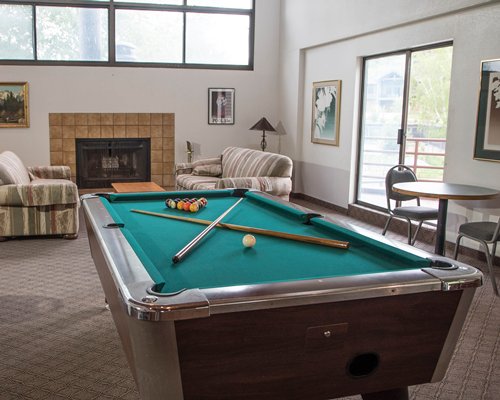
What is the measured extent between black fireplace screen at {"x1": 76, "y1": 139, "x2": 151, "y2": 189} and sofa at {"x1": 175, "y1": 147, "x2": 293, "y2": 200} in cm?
140

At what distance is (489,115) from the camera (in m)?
5.05

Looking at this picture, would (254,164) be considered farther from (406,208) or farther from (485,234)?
(485,234)

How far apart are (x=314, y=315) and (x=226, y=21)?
26.3 ft

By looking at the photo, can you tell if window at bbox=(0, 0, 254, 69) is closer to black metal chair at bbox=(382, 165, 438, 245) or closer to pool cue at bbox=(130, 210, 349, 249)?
black metal chair at bbox=(382, 165, 438, 245)

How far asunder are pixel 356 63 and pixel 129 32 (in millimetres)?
3598

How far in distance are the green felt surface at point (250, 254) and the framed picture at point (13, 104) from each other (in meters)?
5.85

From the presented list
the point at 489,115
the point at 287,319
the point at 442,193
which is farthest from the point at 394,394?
the point at 489,115

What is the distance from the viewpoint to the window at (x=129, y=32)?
837cm

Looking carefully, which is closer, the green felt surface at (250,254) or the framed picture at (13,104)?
the green felt surface at (250,254)

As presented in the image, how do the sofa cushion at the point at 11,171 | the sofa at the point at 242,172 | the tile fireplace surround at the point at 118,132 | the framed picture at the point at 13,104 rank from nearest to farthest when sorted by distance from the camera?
1. the sofa cushion at the point at 11,171
2. the sofa at the point at 242,172
3. the framed picture at the point at 13,104
4. the tile fireplace surround at the point at 118,132

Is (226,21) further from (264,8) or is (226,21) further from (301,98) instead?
Result: (301,98)

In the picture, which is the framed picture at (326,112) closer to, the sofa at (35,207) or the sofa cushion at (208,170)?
the sofa cushion at (208,170)

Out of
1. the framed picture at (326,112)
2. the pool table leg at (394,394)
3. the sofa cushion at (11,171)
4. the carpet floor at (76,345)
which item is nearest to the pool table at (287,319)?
the pool table leg at (394,394)

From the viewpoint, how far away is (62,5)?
8406 millimetres
